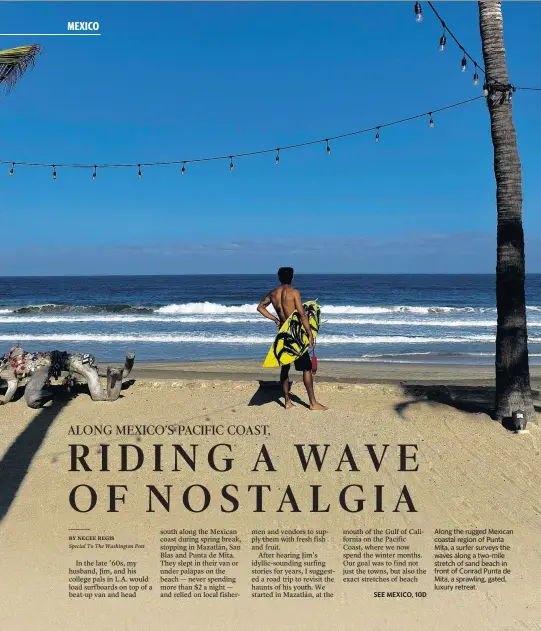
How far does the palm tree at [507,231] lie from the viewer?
21.2 ft

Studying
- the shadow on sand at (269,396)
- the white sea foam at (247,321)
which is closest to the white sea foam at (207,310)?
the white sea foam at (247,321)

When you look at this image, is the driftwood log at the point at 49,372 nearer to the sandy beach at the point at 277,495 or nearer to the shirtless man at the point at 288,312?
the sandy beach at the point at 277,495

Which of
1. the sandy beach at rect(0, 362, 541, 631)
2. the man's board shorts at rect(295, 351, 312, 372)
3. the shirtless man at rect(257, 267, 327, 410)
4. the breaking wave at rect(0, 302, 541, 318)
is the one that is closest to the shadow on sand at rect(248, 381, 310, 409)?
the sandy beach at rect(0, 362, 541, 631)

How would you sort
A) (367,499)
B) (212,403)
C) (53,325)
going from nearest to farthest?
(367,499) < (212,403) < (53,325)

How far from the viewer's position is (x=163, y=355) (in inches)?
618

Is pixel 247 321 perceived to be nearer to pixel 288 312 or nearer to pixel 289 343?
pixel 288 312

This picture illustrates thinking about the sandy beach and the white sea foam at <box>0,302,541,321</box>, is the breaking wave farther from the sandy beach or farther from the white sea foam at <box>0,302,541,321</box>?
the sandy beach

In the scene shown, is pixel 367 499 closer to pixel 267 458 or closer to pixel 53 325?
pixel 267 458

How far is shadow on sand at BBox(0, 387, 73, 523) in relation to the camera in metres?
4.83

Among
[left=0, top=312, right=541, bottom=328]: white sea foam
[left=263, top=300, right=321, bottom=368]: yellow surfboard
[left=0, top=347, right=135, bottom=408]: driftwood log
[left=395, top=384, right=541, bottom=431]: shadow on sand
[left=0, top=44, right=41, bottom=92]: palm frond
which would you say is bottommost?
[left=0, top=312, right=541, bottom=328]: white sea foam

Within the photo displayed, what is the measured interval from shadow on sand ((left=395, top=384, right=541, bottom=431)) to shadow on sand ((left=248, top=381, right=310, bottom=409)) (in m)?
1.35

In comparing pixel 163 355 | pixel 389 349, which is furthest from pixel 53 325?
pixel 389 349

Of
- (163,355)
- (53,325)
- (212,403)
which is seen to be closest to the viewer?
(212,403)

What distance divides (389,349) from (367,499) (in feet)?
41.0
